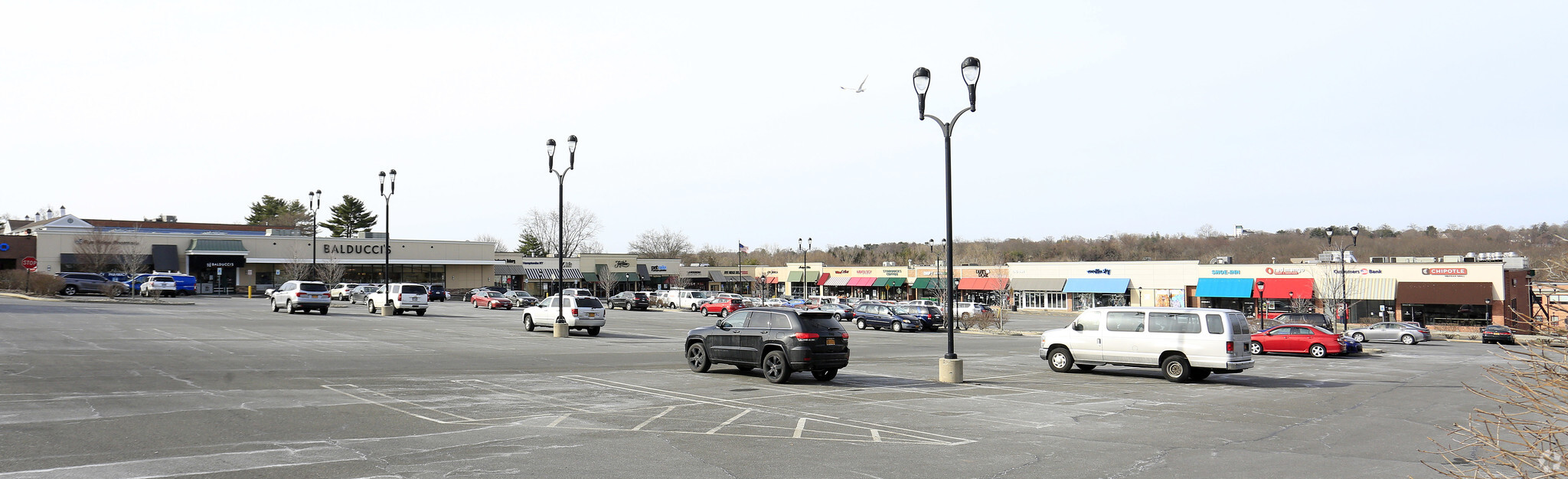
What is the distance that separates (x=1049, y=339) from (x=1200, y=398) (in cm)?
542

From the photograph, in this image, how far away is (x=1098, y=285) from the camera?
75500 mm

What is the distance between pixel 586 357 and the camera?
22.4 meters

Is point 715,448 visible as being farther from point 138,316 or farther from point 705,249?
point 705,249

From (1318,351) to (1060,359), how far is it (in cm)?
1420

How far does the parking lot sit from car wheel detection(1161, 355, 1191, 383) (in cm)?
29

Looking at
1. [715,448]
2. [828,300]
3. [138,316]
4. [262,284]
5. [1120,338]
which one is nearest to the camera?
[715,448]

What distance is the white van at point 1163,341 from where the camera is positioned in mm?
18375

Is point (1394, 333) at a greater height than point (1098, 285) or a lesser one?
lesser

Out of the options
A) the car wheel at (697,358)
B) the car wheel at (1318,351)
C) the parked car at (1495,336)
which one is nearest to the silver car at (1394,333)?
the parked car at (1495,336)

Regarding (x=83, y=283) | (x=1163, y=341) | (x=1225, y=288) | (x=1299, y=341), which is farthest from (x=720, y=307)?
(x=1163, y=341)

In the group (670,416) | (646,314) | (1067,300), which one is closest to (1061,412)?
(670,416)

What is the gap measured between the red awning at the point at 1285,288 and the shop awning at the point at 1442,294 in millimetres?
5193

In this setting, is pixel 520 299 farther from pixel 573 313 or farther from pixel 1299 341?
pixel 1299 341

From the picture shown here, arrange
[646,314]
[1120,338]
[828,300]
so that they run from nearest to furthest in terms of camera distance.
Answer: [1120,338], [646,314], [828,300]
